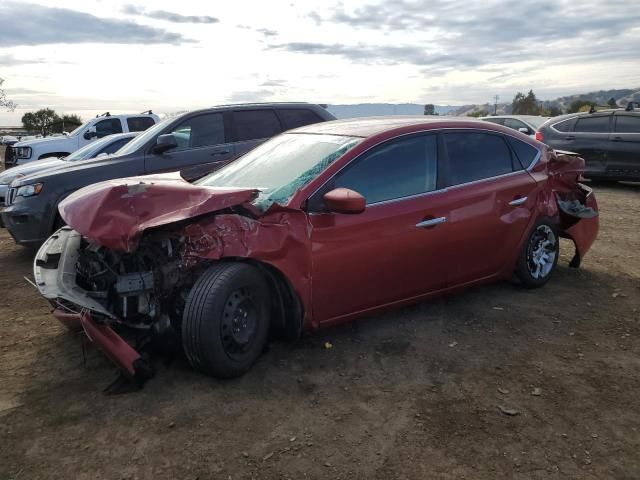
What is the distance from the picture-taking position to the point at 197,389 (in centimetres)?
340

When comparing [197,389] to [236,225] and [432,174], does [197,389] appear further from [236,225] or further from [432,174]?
[432,174]

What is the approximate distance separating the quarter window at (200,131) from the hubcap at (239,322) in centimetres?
420

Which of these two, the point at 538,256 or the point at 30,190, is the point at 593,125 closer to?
the point at 538,256

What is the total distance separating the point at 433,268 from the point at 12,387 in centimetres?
297

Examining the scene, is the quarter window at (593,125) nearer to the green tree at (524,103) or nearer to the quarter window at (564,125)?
the quarter window at (564,125)

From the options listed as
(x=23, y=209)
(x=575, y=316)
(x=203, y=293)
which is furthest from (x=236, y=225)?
(x=23, y=209)

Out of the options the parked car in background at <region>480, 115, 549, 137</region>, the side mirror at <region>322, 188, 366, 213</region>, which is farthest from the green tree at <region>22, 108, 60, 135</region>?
the side mirror at <region>322, 188, 366, 213</region>

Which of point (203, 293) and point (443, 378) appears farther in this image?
point (443, 378)

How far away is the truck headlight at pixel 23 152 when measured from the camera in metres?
11.5

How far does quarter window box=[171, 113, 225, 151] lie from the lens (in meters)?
7.29

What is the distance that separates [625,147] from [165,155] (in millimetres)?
8778

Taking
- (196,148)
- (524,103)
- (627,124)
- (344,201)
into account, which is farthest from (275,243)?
(524,103)

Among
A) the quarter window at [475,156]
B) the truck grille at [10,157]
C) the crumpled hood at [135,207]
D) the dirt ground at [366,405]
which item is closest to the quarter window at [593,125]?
the quarter window at [475,156]

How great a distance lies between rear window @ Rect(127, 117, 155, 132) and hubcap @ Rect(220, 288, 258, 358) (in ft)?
34.5
